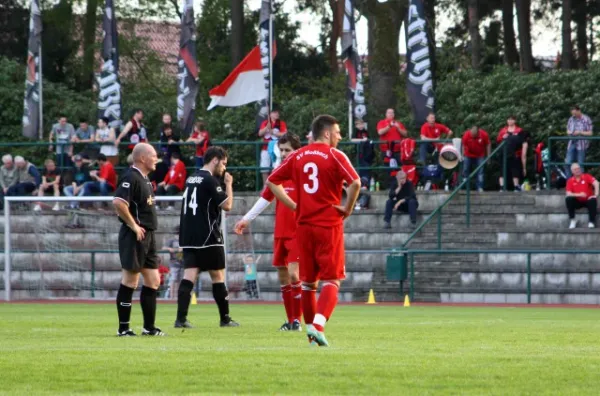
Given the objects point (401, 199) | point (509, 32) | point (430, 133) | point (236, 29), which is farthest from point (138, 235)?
point (236, 29)

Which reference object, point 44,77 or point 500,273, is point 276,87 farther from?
point 500,273

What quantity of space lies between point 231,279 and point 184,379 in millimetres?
19109

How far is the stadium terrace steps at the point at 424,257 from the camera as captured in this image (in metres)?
28.7

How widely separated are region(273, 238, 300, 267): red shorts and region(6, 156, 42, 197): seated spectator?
18.9 m

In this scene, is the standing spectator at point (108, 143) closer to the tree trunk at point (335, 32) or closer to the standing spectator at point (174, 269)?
the standing spectator at point (174, 269)

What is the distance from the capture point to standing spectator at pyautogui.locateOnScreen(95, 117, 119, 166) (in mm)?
34625

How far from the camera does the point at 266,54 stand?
3531 centimetres

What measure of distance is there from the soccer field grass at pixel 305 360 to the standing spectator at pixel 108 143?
718 inches

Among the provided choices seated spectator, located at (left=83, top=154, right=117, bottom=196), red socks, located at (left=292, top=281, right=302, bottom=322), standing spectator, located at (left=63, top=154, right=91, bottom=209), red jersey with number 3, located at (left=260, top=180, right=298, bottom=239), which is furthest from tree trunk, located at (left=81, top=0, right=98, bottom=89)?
red socks, located at (left=292, top=281, right=302, bottom=322)

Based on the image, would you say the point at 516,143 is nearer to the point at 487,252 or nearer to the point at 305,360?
the point at 487,252

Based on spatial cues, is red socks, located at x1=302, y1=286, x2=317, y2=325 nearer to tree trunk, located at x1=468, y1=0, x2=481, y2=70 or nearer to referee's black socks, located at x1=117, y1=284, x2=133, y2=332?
referee's black socks, located at x1=117, y1=284, x2=133, y2=332

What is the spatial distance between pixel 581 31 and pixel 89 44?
18.4m

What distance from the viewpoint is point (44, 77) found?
168 feet

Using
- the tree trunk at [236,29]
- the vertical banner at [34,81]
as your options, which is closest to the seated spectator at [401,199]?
the vertical banner at [34,81]
